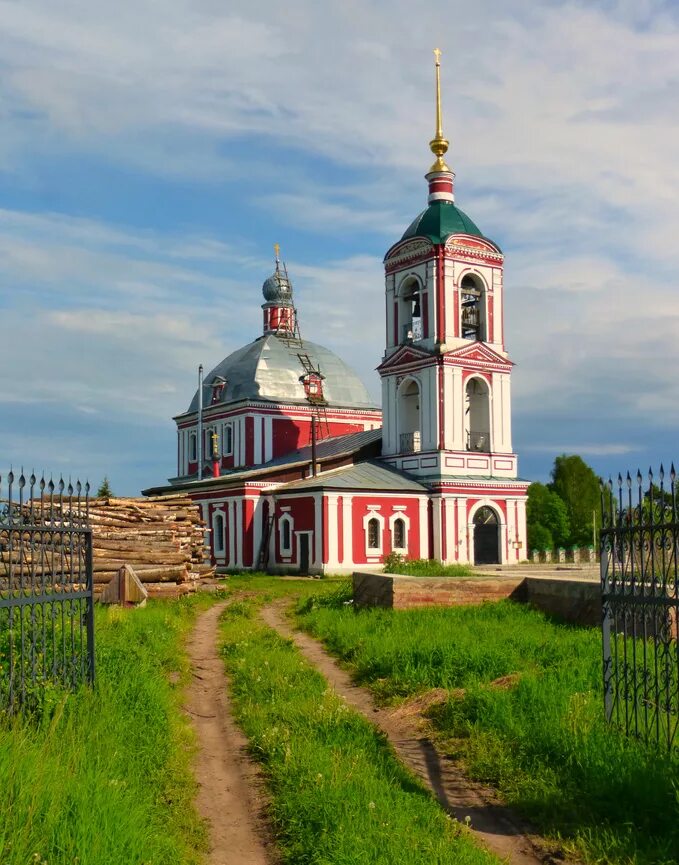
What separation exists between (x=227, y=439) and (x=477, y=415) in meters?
15.7

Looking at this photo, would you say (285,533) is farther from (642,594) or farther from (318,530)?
(642,594)

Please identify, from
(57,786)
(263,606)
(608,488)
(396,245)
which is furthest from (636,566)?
(396,245)

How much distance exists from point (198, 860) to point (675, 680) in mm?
3762

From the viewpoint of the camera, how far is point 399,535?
35125 millimetres

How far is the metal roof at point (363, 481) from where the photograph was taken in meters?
34.1

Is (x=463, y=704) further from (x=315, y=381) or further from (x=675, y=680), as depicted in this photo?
(x=315, y=381)

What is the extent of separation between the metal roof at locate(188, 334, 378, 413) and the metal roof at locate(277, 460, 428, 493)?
470 inches

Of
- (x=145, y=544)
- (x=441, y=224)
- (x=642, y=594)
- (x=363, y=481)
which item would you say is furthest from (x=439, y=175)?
(x=642, y=594)

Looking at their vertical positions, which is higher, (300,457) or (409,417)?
(409,417)

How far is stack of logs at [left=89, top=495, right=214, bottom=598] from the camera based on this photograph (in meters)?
20.6

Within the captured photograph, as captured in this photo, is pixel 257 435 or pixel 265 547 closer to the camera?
pixel 265 547

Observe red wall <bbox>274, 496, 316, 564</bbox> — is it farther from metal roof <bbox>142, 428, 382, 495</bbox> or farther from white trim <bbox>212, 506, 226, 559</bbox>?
white trim <bbox>212, 506, 226, 559</bbox>

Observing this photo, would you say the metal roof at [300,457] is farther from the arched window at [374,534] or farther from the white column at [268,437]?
the arched window at [374,534]

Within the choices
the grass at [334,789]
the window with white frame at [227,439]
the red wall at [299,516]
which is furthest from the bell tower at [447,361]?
the grass at [334,789]
